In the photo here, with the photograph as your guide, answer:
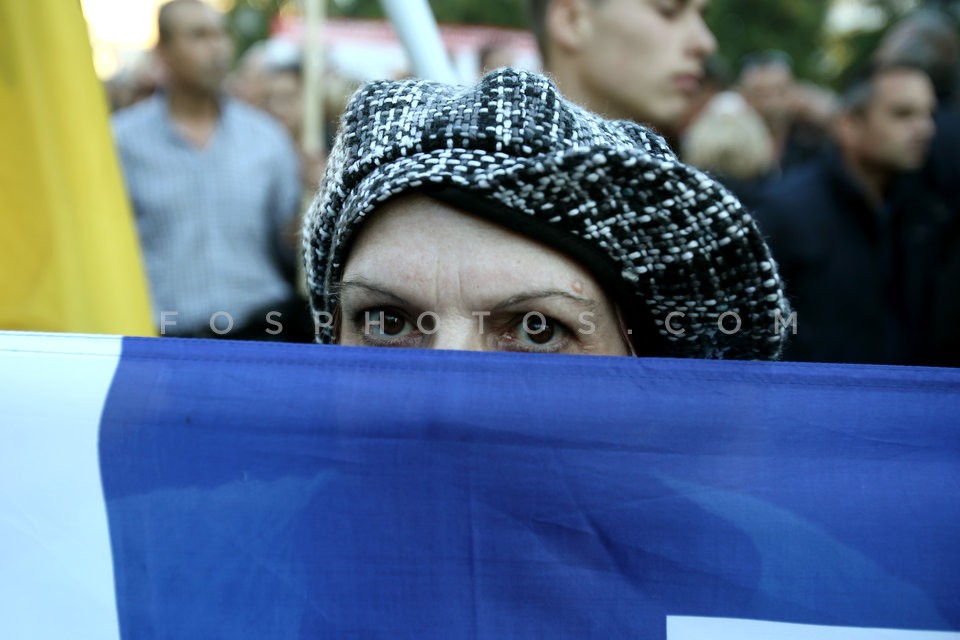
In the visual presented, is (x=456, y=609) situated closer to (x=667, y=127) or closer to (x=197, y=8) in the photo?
(x=667, y=127)

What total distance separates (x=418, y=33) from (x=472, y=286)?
101cm

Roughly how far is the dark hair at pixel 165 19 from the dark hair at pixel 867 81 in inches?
111

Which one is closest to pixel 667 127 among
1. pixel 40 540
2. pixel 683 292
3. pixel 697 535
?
pixel 683 292

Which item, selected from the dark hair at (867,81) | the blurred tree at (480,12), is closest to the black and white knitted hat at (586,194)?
the dark hair at (867,81)

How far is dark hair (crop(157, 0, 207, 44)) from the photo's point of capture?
4750mm

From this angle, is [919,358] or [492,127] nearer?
[492,127]

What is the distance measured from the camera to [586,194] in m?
1.43

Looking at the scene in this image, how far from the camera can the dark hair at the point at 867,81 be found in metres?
4.89

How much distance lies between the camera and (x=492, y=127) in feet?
4.73

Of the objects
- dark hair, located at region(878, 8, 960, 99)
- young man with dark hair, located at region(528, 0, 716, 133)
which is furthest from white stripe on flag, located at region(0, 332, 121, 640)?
dark hair, located at region(878, 8, 960, 99)

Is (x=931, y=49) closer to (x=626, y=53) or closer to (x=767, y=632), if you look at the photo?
(x=626, y=53)

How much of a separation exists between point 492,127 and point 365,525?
515 mm

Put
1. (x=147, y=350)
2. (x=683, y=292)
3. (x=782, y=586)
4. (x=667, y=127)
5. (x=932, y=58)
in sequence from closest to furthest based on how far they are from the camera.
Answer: (x=782, y=586) < (x=147, y=350) < (x=683, y=292) < (x=667, y=127) < (x=932, y=58)

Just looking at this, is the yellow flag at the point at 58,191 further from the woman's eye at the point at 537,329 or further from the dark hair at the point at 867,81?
the dark hair at the point at 867,81
